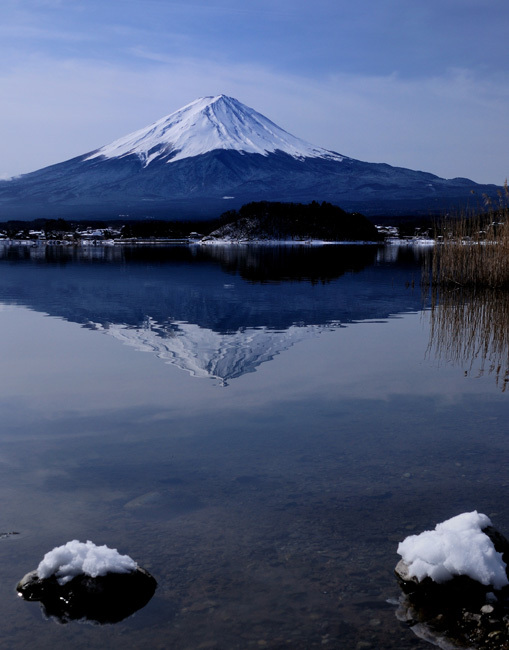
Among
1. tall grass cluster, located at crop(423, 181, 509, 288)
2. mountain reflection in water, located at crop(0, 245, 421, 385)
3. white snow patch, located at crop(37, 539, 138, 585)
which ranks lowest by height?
white snow patch, located at crop(37, 539, 138, 585)

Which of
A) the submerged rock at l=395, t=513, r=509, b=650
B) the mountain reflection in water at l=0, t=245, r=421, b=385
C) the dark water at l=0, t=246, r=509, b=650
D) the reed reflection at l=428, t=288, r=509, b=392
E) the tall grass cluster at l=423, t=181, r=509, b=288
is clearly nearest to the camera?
the submerged rock at l=395, t=513, r=509, b=650

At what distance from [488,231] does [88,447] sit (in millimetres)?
12544

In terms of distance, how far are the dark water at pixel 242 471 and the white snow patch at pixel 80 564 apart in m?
0.19

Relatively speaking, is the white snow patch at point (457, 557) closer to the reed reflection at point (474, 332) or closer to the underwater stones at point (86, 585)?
the underwater stones at point (86, 585)

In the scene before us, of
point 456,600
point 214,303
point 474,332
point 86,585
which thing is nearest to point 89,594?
point 86,585

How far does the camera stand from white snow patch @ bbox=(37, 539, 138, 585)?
3.50 meters

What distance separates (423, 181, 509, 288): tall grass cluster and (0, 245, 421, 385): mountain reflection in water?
119cm

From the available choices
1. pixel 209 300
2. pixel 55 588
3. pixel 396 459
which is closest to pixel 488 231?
pixel 209 300

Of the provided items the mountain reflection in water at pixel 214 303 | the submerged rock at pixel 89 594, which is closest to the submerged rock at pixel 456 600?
the submerged rock at pixel 89 594

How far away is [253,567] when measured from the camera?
379 centimetres

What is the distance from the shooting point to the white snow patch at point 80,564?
11.5 feet

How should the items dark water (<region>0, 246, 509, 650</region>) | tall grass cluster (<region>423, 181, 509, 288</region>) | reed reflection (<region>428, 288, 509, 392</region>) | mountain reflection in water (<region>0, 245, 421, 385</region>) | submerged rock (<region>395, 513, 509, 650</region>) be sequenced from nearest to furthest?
Result: 1. submerged rock (<region>395, 513, 509, 650</region>)
2. dark water (<region>0, 246, 509, 650</region>)
3. reed reflection (<region>428, 288, 509, 392</region>)
4. mountain reflection in water (<region>0, 245, 421, 385</region>)
5. tall grass cluster (<region>423, 181, 509, 288</region>)

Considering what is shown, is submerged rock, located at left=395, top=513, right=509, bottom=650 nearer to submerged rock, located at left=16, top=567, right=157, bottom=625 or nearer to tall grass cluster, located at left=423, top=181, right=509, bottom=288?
submerged rock, located at left=16, top=567, right=157, bottom=625

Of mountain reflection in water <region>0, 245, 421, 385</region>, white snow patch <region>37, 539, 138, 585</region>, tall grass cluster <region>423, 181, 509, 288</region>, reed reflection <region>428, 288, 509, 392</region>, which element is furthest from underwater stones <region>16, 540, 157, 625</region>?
tall grass cluster <region>423, 181, 509, 288</region>
